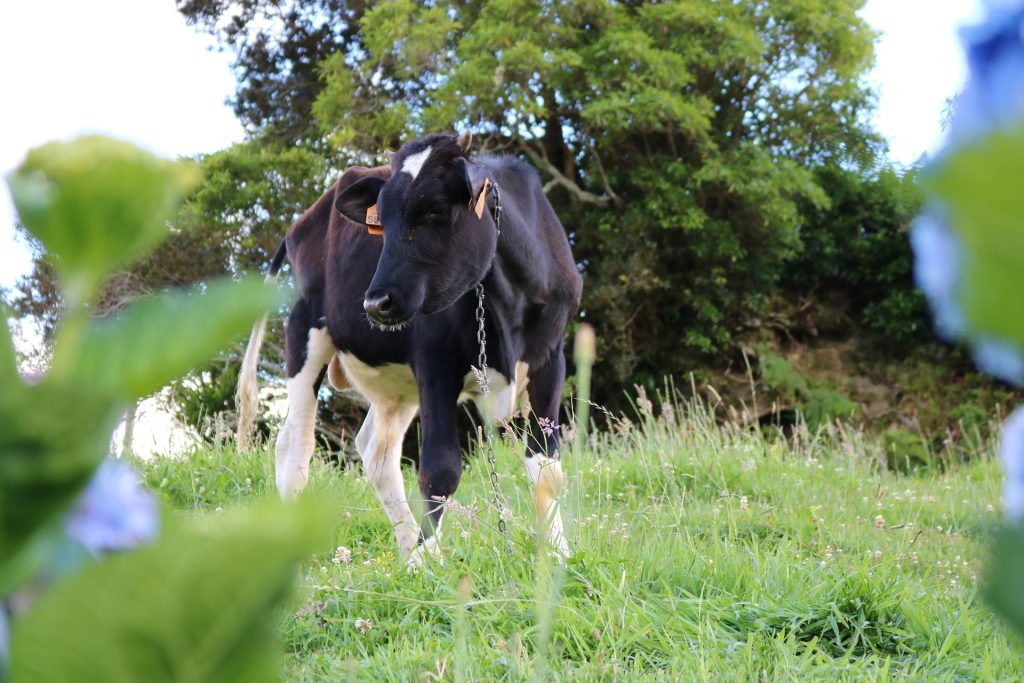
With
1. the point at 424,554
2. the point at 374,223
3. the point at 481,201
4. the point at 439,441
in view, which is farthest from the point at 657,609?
the point at 374,223

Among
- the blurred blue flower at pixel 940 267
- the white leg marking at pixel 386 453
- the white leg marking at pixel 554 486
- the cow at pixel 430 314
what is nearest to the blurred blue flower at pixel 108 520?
the blurred blue flower at pixel 940 267

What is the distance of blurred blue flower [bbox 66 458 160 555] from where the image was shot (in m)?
0.40

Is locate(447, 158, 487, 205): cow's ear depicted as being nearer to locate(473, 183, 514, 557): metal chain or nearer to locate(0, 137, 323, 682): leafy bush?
locate(473, 183, 514, 557): metal chain

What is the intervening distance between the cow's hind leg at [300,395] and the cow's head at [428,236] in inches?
55.7

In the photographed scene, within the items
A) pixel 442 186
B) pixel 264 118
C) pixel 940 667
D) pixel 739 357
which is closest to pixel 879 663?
pixel 940 667

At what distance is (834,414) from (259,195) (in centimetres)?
786

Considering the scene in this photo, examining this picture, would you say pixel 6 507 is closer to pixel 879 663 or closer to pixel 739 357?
pixel 879 663

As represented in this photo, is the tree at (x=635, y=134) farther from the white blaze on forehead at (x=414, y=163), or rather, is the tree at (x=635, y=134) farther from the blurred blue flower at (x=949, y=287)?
the blurred blue flower at (x=949, y=287)

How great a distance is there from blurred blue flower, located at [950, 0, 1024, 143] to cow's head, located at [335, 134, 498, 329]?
3.38 m

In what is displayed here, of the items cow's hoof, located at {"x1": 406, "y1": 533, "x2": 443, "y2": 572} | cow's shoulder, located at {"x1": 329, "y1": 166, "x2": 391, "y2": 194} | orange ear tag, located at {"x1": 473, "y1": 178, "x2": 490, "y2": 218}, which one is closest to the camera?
cow's hoof, located at {"x1": 406, "y1": 533, "x2": 443, "y2": 572}

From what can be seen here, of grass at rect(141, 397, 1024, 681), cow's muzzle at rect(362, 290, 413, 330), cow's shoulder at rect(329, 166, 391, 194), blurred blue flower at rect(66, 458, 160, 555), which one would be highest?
cow's shoulder at rect(329, 166, 391, 194)

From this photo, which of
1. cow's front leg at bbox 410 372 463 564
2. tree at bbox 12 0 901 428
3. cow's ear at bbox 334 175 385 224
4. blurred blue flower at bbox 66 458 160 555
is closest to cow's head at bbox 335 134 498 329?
cow's ear at bbox 334 175 385 224

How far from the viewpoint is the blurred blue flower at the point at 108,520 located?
1.30ft

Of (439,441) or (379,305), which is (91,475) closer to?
(379,305)
